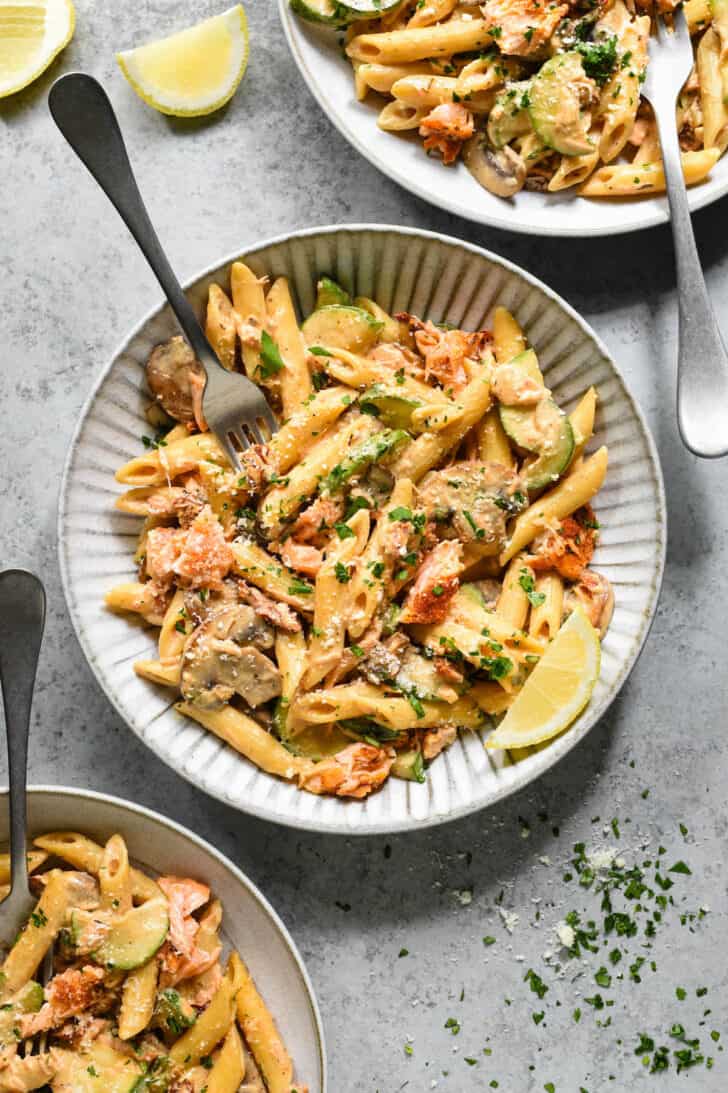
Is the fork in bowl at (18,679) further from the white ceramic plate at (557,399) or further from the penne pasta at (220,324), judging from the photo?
the penne pasta at (220,324)

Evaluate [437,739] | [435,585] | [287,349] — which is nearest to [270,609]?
[435,585]

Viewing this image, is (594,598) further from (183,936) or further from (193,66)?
(193,66)

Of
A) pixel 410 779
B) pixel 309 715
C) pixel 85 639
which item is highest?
pixel 85 639

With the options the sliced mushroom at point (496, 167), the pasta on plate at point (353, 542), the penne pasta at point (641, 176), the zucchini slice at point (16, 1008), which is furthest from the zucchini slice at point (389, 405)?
the zucchini slice at point (16, 1008)

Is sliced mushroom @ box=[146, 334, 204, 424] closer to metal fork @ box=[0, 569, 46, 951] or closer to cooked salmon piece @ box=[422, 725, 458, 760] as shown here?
metal fork @ box=[0, 569, 46, 951]

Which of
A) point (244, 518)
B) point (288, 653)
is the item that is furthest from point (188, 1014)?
point (244, 518)

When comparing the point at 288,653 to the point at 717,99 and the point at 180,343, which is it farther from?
the point at 717,99
